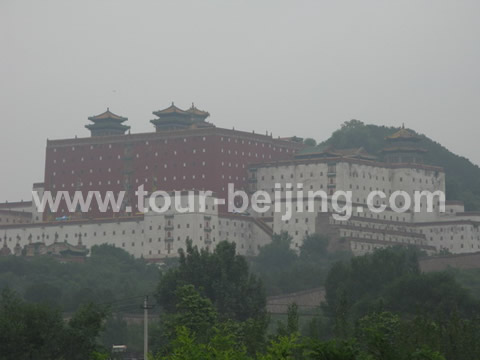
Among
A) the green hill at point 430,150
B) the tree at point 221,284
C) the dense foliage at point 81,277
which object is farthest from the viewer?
the green hill at point 430,150

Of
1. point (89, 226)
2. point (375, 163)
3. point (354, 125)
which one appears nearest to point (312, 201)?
point (375, 163)

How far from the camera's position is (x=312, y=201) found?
146000mm

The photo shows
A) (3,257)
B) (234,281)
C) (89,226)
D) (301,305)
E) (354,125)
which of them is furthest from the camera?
(354,125)

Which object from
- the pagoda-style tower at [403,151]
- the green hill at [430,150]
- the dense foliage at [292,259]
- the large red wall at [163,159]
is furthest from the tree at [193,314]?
the green hill at [430,150]

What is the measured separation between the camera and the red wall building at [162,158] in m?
152

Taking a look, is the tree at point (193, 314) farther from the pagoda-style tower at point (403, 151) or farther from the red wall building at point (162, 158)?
the pagoda-style tower at point (403, 151)

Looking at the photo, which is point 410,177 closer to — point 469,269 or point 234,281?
point 469,269

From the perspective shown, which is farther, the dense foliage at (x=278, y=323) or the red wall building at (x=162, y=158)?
the red wall building at (x=162, y=158)

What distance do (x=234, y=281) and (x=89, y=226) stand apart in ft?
191

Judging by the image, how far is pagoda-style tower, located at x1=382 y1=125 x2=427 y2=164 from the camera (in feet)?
524

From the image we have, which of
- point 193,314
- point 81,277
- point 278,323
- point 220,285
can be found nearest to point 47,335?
point 278,323

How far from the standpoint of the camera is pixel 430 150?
182m

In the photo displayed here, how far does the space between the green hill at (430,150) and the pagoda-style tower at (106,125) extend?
2611 cm

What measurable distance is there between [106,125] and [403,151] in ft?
102
